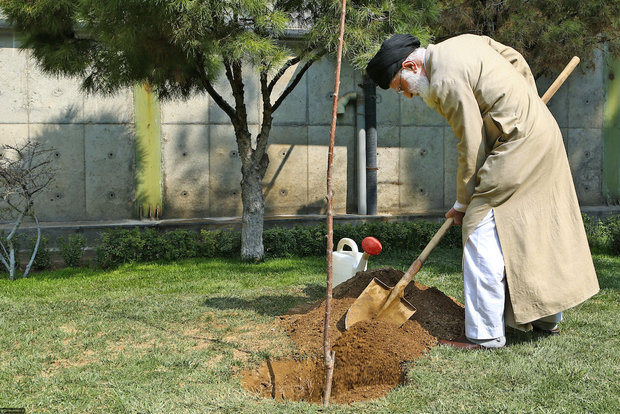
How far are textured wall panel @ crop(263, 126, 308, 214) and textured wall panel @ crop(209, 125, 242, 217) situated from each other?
0.51m

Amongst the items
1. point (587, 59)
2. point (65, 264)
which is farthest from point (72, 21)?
point (587, 59)

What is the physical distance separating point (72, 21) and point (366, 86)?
15.6 feet

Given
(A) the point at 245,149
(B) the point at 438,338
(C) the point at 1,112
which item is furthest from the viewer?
(C) the point at 1,112

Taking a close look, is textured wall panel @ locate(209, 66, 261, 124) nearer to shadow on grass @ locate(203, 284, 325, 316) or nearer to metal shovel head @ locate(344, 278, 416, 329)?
shadow on grass @ locate(203, 284, 325, 316)

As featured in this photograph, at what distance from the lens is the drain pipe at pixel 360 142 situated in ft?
31.8

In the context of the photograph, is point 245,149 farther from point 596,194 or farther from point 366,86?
point 596,194

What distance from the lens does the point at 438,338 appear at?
3.69 meters

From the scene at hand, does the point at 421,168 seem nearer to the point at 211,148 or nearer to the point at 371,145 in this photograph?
the point at 371,145

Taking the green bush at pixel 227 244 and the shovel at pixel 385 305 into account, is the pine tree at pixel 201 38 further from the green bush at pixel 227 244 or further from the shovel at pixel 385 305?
the shovel at pixel 385 305

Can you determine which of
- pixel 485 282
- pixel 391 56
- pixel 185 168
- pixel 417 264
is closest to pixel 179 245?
pixel 185 168

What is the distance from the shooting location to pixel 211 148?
30.8 ft

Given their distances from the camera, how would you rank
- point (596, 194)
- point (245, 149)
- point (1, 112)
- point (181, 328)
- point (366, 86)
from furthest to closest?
point (596, 194) → point (366, 86) → point (1, 112) → point (245, 149) → point (181, 328)

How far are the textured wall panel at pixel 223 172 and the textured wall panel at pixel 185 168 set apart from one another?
10 centimetres

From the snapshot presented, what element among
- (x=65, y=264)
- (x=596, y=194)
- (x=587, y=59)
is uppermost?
(x=587, y=59)
